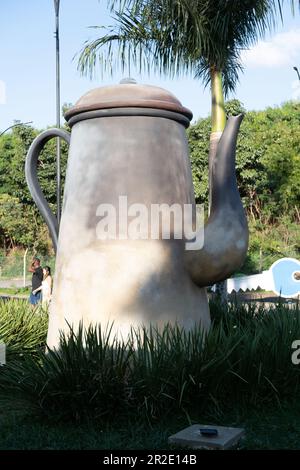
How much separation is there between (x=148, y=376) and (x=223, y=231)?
1074mm

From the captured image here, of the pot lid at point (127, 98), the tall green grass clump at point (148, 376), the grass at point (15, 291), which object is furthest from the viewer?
the grass at point (15, 291)

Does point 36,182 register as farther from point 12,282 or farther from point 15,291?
point 12,282

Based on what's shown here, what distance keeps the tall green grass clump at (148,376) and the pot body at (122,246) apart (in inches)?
6.9

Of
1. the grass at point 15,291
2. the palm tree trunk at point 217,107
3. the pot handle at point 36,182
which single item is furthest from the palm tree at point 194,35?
the grass at point 15,291

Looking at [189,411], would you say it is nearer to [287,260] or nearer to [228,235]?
[228,235]

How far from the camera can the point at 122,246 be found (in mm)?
3869

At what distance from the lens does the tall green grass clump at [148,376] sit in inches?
131

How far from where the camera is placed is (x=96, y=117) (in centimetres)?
402

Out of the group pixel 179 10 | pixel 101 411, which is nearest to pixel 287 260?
pixel 179 10

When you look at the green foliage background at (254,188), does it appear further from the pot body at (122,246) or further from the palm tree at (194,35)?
the pot body at (122,246)

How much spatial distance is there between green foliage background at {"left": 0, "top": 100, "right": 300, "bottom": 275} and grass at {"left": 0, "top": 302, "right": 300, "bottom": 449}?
1837 centimetres

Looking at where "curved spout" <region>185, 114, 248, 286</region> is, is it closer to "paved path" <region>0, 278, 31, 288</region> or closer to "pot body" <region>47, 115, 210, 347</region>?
"pot body" <region>47, 115, 210, 347</region>

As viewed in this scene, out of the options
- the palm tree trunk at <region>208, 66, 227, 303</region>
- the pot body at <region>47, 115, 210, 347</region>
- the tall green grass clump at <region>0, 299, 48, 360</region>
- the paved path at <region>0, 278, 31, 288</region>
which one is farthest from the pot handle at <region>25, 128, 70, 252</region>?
the paved path at <region>0, 278, 31, 288</region>

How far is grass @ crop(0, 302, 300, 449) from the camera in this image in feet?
10.4
